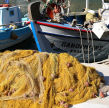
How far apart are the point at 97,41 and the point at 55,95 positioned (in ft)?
16.8

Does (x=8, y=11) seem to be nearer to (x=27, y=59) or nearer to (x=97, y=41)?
(x=97, y=41)

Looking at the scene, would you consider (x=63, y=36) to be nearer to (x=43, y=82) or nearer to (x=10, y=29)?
(x=10, y=29)

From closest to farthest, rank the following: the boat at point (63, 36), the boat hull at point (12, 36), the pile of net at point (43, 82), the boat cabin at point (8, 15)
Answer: the pile of net at point (43, 82)
the boat at point (63, 36)
the boat hull at point (12, 36)
the boat cabin at point (8, 15)

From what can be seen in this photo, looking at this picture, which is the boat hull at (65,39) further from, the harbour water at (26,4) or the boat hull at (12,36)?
the harbour water at (26,4)

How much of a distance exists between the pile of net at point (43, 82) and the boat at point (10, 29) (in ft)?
21.6

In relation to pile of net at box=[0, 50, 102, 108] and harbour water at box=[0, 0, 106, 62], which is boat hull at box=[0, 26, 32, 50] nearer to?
harbour water at box=[0, 0, 106, 62]

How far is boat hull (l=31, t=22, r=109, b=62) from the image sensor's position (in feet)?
27.1

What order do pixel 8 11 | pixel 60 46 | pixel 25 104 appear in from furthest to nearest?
pixel 8 11 → pixel 60 46 → pixel 25 104

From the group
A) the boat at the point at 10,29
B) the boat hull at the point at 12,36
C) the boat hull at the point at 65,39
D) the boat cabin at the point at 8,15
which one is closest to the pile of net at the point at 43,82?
the boat hull at the point at 65,39

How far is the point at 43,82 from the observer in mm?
4309

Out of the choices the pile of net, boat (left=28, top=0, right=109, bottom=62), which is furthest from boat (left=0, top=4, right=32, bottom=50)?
the pile of net

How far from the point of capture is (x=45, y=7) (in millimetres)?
10109

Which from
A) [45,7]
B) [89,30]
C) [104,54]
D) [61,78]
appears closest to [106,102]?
[61,78]

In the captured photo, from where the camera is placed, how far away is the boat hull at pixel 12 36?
36.9 feet
